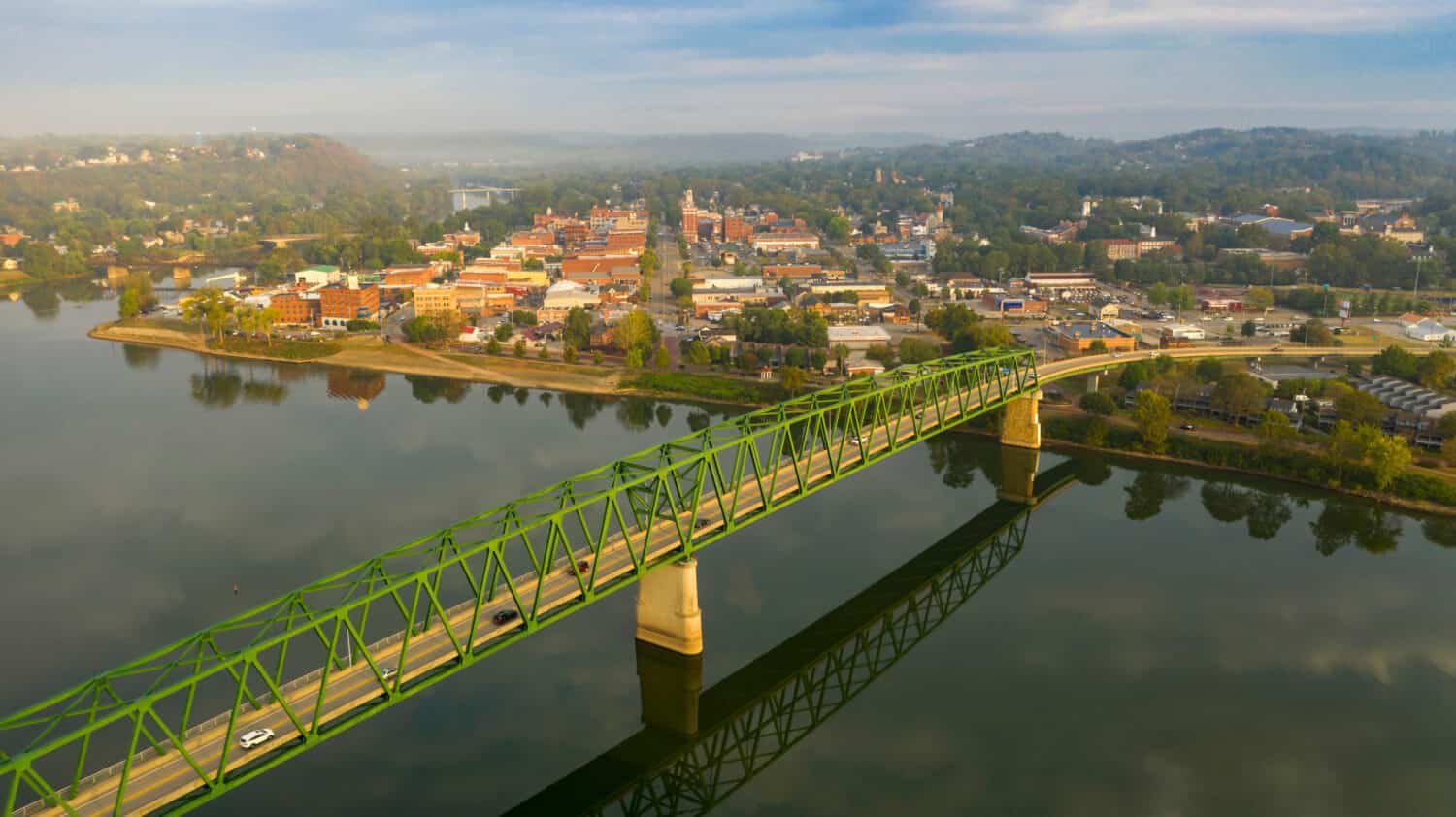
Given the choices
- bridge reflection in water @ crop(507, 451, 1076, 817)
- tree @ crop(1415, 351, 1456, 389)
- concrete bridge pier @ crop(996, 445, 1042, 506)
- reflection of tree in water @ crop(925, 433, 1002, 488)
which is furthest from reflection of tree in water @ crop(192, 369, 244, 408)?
tree @ crop(1415, 351, 1456, 389)

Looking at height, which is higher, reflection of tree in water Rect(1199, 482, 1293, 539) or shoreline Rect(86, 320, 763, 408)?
shoreline Rect(86, 320, 763, 408)

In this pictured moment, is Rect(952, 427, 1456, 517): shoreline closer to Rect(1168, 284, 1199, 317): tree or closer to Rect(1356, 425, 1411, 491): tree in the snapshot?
Rect(1356, 425, 1411, 491): tree

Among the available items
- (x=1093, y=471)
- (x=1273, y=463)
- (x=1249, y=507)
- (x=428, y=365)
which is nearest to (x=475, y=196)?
(x=428, y=365)

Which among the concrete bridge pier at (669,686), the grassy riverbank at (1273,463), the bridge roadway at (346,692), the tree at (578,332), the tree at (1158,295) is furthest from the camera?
the tree at (1158,295)

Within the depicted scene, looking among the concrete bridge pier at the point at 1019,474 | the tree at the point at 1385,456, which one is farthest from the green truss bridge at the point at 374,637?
the tree at the point at 1385,456

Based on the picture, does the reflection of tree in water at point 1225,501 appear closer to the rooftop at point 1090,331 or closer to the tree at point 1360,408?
the tree at point 1360,408

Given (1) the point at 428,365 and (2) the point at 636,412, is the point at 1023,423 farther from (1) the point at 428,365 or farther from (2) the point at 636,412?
(1) the point at 428,365
